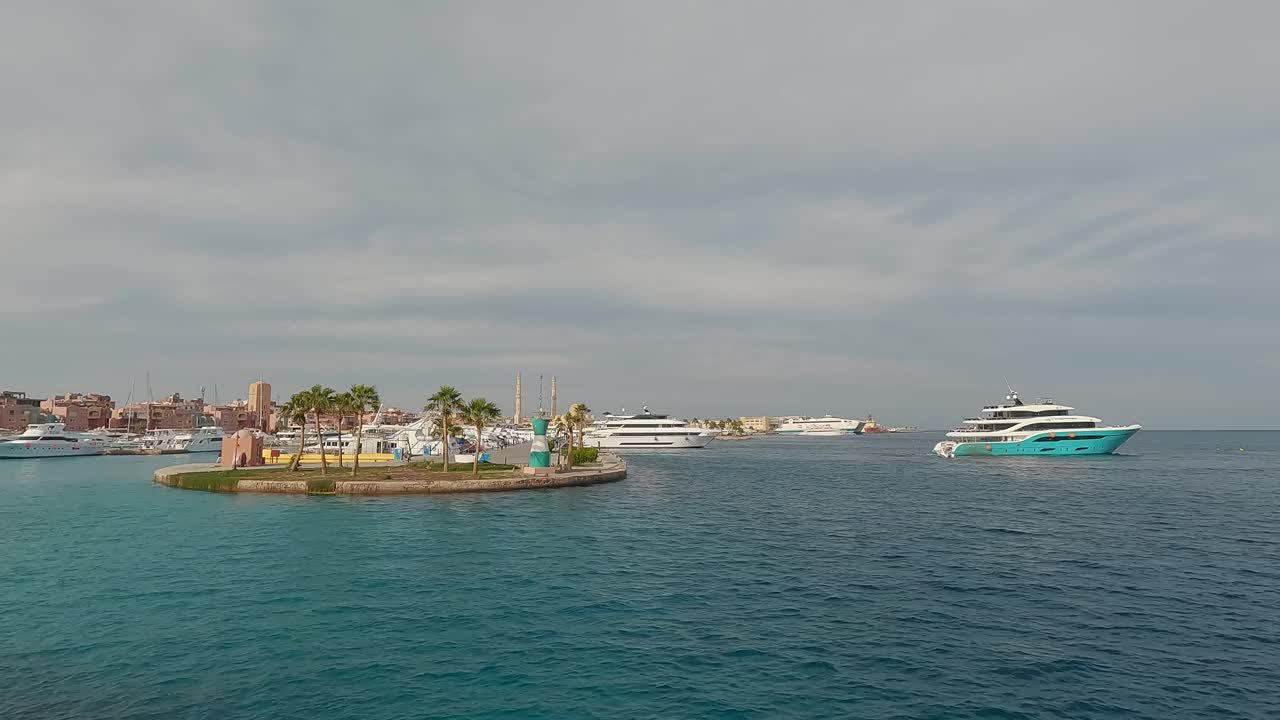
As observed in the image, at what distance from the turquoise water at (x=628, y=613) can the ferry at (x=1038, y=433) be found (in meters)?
93.1

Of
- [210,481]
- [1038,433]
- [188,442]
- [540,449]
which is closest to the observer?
[210,481]

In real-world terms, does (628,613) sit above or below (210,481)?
below

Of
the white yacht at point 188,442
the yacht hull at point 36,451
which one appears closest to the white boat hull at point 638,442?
the white yacht at point 188,442

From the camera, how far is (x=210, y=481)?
7294cm

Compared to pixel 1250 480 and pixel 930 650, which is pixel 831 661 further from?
pixel 1250 480

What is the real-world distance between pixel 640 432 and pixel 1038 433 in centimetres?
9807

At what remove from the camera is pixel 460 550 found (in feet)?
138

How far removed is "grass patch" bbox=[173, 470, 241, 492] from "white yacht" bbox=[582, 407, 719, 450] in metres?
115

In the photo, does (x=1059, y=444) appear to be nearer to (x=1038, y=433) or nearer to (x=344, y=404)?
(x=1038, y=433)

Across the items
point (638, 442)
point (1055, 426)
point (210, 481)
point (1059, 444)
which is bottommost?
point (638, 442)

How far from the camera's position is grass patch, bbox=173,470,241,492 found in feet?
234

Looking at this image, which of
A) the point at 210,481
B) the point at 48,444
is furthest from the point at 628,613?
the point at 48,444

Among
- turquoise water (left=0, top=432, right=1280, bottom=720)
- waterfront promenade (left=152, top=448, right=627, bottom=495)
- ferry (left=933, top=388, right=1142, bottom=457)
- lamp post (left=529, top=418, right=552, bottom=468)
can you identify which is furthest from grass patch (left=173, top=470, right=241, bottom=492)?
ferry (left=933, top=388, right=1142, bottom=457)

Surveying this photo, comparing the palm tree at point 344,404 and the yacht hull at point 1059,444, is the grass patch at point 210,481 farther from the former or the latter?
the yacht hull at point 1059,444
